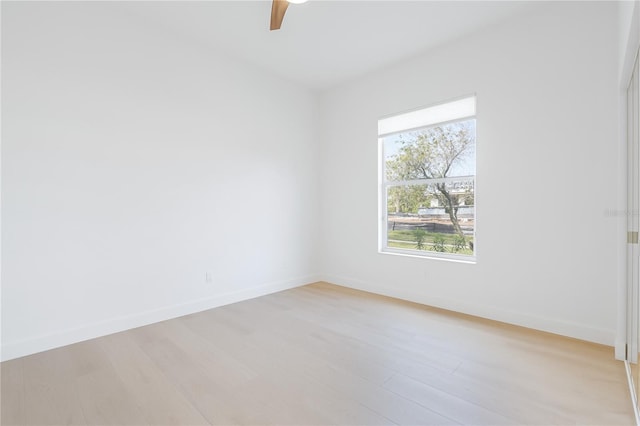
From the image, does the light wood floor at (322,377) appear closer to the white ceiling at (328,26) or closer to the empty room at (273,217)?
the empty room at (273,217)

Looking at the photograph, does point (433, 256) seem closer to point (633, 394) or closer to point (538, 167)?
point (538, 167)

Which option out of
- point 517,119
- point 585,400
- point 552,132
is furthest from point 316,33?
point 585,400

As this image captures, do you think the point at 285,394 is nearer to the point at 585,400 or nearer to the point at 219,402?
the point at 219,402

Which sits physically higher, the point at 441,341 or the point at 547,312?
the point at 547,312

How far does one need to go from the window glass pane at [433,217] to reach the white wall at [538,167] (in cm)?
24

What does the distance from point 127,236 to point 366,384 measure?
260 cm

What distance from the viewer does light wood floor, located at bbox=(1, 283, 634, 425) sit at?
1724mm

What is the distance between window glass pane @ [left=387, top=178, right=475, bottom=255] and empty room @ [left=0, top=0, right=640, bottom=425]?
0.03 meters

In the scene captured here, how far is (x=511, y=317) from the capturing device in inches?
119

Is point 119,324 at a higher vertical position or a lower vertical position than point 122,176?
lower

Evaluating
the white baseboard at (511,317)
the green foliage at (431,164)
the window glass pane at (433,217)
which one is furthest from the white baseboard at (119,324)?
the green foliage at (431,164)

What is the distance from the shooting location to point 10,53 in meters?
2.40

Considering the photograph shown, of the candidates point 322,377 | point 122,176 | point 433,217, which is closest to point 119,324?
point 122,176

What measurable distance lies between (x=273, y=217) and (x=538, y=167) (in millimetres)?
3149
